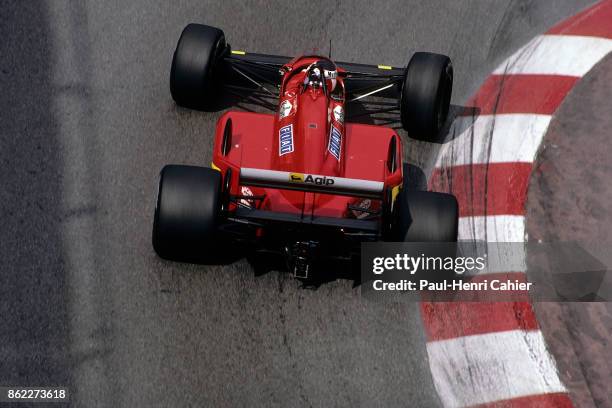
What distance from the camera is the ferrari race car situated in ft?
21.2

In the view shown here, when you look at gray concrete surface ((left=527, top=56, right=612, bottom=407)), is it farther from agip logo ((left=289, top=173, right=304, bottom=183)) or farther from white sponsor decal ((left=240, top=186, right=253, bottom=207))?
white sponsor decal ((left=240, top=186, right=253, bottom=207))

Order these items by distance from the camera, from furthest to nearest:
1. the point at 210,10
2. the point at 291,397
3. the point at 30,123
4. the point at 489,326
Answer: the point at 210,10, the point at 30,123, the point at 489,326, the point at 291,397

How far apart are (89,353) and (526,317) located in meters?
3.44

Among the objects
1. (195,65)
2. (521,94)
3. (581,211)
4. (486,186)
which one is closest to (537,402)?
(581,211)

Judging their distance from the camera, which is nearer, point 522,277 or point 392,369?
point 392,369

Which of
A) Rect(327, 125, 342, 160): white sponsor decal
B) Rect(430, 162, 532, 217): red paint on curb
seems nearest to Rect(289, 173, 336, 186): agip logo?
Rect(327, 125, 342, 160): white sponsor decal

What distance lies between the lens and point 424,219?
6.82m

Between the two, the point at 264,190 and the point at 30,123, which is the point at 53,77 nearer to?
the point at 30,123

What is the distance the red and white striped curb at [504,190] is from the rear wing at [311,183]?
1.26m

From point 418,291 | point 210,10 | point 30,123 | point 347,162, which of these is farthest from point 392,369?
point 210,10

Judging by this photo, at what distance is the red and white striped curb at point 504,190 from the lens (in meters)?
6.77

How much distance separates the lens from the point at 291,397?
6504 mm

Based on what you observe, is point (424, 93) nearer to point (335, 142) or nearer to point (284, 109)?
point (335, 142)

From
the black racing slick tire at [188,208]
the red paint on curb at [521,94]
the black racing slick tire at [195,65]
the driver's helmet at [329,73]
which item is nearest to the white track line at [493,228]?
the red paint on curb at [521,94]
